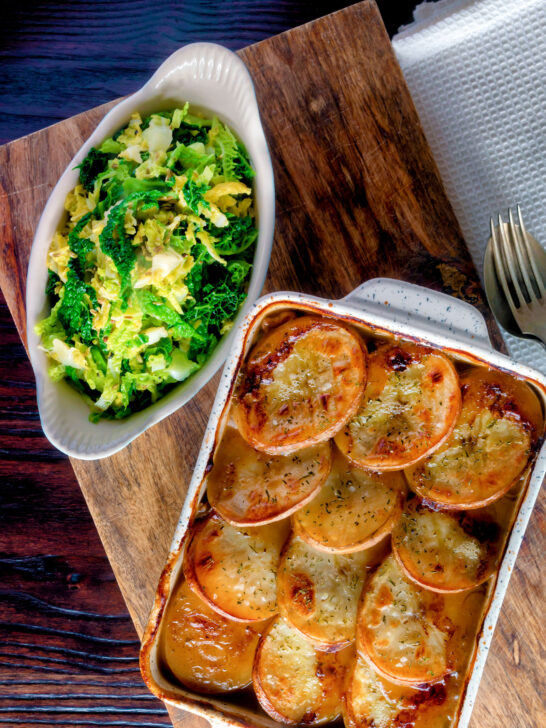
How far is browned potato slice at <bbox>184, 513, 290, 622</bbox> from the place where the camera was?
150cm

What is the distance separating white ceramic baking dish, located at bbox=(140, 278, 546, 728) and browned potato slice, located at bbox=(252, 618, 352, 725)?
0.24ft

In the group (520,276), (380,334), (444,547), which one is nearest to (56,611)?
(444,547)

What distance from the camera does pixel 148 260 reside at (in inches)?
61.8

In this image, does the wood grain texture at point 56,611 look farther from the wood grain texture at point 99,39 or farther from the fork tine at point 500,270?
the fork tine at point 500,270

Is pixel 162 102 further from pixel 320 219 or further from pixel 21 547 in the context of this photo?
pixel 21 547

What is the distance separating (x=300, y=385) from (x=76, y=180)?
0.80m

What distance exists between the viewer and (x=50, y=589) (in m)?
2.35

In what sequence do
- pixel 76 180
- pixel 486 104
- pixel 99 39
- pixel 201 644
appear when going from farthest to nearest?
pixel 99 39 → pixel 486 104 → pixel 76 180 → pixel 201 644

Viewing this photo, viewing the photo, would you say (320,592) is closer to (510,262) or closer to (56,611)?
(510,262)

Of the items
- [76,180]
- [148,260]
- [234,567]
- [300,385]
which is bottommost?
[234,567]

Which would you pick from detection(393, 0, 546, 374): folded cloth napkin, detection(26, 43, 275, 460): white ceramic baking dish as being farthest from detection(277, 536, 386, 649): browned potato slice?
detection(393, 0, 546, 374): folded cloth napkin

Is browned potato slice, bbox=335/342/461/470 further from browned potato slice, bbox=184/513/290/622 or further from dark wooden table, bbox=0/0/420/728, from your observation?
dark wooden table, bbox=0/0/420/728

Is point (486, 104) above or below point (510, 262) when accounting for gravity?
above

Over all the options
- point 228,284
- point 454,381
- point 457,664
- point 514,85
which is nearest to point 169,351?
point 228,284
